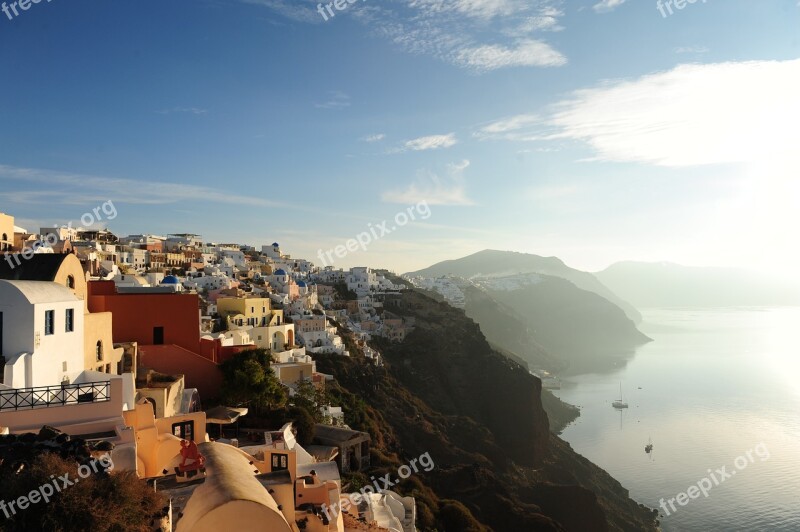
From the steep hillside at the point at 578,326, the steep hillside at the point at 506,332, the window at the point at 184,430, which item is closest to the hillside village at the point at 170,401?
the window at the point at 184,430

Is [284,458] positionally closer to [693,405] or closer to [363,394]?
[363,394]

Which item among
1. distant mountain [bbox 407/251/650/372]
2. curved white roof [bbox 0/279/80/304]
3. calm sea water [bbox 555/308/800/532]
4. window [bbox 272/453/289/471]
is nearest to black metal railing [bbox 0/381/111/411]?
curved white roof [bbox 0/279/80/304]

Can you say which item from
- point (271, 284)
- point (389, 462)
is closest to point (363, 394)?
point (389, 462)

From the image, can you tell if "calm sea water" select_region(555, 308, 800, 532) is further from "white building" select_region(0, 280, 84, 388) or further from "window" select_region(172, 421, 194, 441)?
"white building" select_region(0, 280, 84, 388)

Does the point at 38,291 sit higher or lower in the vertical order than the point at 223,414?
higher

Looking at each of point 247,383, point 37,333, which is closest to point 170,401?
point 247,383

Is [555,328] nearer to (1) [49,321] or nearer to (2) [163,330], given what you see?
(2) [163,330]
